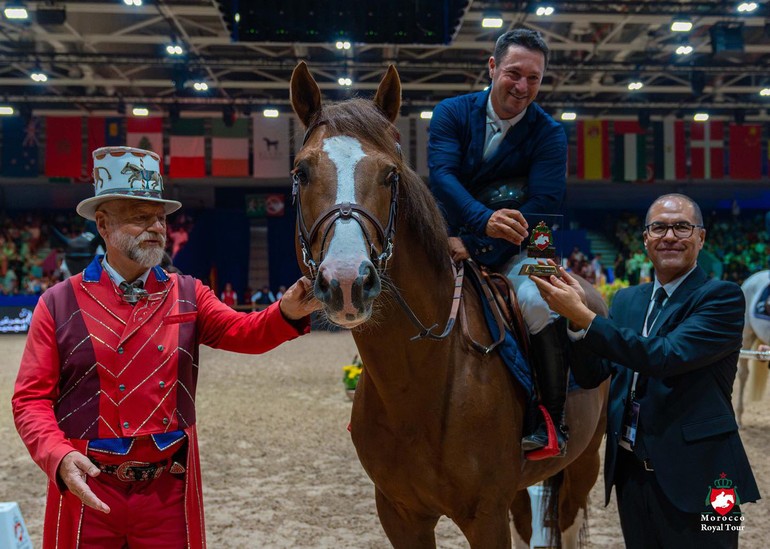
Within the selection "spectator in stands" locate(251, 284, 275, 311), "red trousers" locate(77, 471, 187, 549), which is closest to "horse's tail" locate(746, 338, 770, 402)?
"red trousers" locate(77, 471, 187, 549)

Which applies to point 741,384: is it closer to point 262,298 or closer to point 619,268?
point 619,268

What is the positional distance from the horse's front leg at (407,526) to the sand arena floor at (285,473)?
167 cm

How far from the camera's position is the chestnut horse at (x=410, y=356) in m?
1.89

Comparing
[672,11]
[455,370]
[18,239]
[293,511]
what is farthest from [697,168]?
[18,239]

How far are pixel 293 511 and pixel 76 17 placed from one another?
1247 cm

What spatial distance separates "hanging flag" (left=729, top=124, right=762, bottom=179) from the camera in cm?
A: 1842

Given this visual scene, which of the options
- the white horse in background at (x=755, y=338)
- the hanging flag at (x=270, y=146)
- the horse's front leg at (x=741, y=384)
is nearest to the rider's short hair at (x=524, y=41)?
the white horse in background at (x=755, y=338)

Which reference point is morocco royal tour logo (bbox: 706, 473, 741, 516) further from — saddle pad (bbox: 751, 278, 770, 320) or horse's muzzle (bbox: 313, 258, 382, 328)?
saddle pad (bbox: 751, 278, 770, 320)

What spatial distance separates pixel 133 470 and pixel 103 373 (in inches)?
12.4

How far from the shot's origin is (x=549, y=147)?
8.63ft

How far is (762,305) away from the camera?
22.3 ft

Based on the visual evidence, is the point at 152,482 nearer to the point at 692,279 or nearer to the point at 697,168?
the point at 692,279

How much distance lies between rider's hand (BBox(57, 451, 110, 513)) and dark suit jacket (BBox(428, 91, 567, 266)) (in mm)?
1511

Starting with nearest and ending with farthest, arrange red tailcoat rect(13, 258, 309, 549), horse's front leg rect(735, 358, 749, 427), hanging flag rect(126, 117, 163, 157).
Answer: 1. red tailcoat rect(13, 258, 309, 549)
2. horse's front leg rect(735, 358, 749, 427)
3. hanging flag rect(126, 117, 163, 157)
